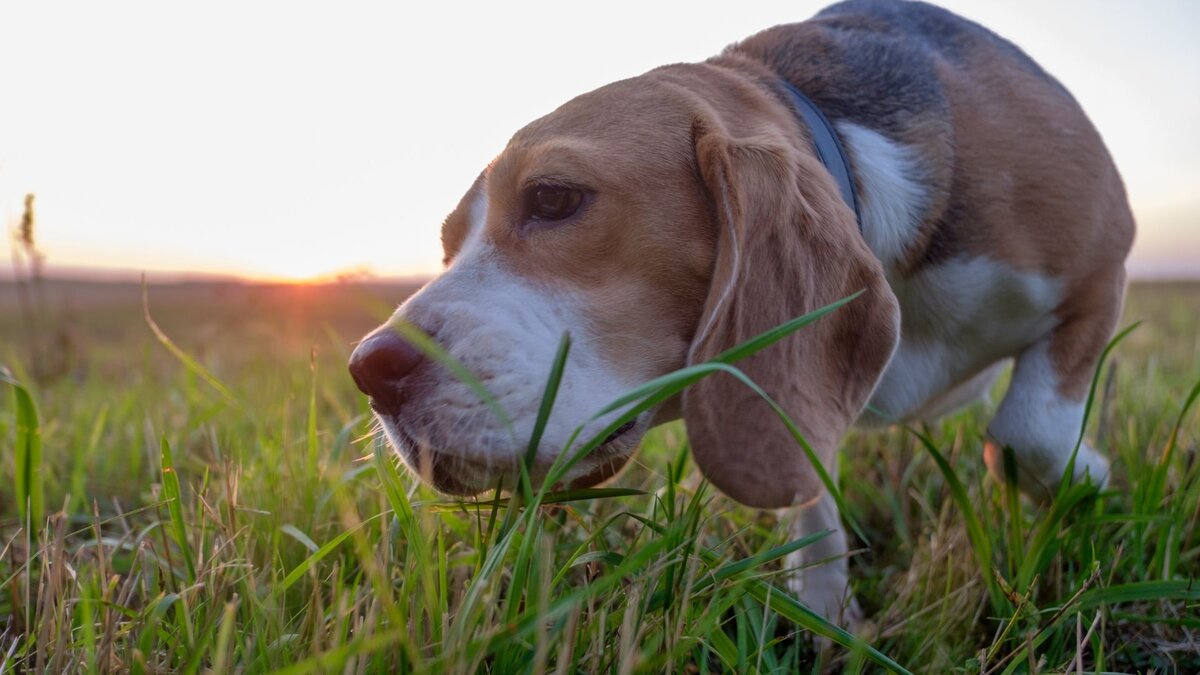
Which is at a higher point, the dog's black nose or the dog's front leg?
the dog's black nose

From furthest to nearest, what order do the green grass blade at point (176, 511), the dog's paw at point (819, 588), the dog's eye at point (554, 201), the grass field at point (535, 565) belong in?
the dog's paw at point (819, 588) → the dog's eye at point (554, 201) → the green grass blade at point (176, 511) → the grass field at point (535, 565)

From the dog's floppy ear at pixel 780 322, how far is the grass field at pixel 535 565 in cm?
14

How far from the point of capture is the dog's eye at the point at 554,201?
209 cm

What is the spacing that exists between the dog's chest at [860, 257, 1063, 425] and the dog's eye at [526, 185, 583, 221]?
950 mm

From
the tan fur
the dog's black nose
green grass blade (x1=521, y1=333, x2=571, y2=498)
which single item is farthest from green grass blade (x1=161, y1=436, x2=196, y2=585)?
the tan fur

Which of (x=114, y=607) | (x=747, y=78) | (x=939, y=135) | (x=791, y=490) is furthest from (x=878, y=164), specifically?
(x=114, y=607)

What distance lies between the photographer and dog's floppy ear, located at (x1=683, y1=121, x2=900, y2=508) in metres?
1.88

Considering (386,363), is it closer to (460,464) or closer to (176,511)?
(460,464)

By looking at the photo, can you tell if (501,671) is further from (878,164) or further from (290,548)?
(878,164)

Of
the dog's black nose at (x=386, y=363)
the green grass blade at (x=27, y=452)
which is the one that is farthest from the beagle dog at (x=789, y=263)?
the green grass blade at (x=27, y=452)

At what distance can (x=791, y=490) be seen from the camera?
6.15 ft

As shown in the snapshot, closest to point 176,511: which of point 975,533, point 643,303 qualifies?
point 643,303

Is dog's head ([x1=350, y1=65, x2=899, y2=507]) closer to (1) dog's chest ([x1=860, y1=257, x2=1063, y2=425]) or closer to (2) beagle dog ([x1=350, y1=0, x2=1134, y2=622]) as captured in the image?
(2) beagle dog ([x1=350, y1=0, x2=1134, y2=622])

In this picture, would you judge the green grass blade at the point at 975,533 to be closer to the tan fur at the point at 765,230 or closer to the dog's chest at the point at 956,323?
the tan fur at the point at 765,230
